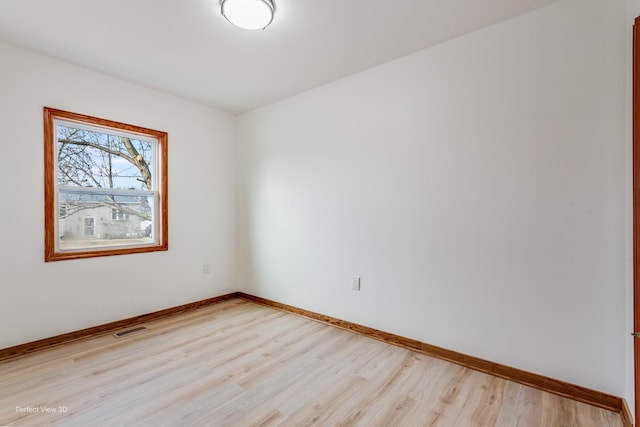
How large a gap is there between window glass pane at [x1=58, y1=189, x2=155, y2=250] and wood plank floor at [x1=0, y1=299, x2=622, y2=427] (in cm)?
95

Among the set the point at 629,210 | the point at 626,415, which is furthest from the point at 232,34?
the point at 626,415

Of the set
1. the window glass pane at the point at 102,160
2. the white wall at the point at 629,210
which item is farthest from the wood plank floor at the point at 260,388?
the window glass pane at the point at 102,160

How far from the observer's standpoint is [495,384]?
6.64ft

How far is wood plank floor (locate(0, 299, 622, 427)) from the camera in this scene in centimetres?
169

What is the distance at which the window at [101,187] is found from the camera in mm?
2656

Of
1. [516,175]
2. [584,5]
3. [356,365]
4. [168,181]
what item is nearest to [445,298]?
[356,365]

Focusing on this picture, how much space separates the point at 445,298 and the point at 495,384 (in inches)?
24.8

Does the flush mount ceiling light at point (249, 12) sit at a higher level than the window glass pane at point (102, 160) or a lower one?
higher

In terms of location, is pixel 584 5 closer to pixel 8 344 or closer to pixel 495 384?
pixel 495 384

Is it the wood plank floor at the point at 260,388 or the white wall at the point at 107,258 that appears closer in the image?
the wood plank floor at the point at 260,388

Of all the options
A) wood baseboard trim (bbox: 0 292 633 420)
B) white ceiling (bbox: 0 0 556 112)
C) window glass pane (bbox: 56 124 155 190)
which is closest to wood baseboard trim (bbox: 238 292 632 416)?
wood baseboard trim (bbox: 0 292 633 420)

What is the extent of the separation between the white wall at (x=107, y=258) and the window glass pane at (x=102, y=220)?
20 centimetres

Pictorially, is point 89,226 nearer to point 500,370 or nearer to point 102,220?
point 102,220

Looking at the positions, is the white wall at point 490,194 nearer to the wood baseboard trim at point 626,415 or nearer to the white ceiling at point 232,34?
the wood baseboard trim at point 626,415
